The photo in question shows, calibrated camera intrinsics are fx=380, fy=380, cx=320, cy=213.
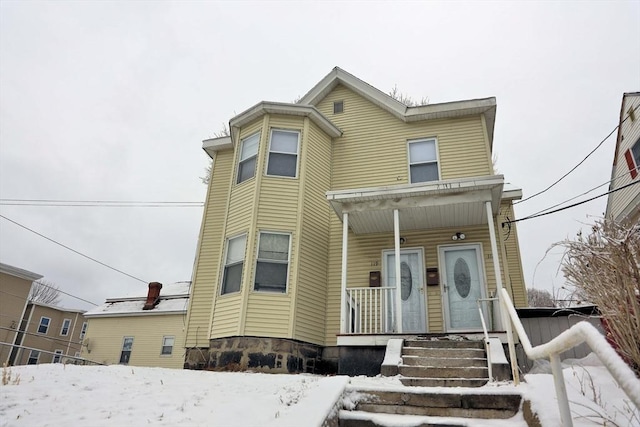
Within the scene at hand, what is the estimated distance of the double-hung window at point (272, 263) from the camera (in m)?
8.65

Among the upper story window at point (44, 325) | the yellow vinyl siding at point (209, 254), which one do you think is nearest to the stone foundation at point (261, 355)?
the yellow vinyl siding at point (209, 254)

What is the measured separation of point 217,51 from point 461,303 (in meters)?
25.9

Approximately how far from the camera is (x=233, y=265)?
360 inches

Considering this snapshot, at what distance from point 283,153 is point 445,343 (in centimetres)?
611

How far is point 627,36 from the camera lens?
1171 centimetres

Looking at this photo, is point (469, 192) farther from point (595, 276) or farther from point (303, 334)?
point (595, 276)

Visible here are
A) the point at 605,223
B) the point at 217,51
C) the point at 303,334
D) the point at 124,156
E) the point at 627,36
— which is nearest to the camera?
the point at 605,223

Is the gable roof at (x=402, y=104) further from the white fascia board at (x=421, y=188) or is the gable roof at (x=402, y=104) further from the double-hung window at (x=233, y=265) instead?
the double-hung window at (x=233, y=265)

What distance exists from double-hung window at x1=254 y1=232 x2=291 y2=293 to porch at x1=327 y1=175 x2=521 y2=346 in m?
1.50

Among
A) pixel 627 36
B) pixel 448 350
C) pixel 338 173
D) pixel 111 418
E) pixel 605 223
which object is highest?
pixel 627 36

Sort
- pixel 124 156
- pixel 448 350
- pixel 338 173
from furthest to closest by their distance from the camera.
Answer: pixel 124 156 < pixel 338 173 < pixel 448 350

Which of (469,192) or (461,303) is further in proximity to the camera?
(461,303)

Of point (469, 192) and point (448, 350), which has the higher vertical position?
point (469, 192)

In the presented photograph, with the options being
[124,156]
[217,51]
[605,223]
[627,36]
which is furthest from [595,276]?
[124,156]
